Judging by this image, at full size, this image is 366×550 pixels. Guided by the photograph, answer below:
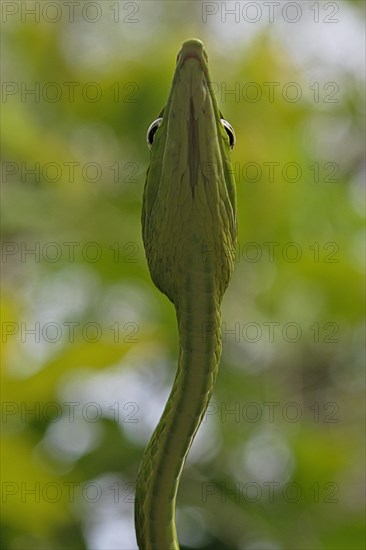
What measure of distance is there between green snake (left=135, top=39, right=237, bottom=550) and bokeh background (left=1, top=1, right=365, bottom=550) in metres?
0.56

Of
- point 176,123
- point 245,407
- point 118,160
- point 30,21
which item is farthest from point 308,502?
point 30,21

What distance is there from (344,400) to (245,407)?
20.6 inches

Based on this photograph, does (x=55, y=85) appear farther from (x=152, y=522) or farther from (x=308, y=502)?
(x=152, y=522)

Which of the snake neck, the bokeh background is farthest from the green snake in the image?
the bokeh background

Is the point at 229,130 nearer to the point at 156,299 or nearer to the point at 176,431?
the point at 176,431

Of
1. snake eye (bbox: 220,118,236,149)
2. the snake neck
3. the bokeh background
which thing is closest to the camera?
the snake neck

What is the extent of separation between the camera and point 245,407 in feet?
6.71

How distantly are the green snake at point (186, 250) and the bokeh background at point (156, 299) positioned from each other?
1.85ft

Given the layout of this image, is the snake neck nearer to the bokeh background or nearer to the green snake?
the green snake

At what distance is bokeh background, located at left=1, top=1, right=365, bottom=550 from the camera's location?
6.09 ft

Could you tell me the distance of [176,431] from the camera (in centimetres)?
115

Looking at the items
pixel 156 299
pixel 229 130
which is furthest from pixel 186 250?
pixel 156 299

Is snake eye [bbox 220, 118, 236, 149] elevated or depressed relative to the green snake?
elevated

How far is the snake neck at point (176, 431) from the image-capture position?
3.76 feet
